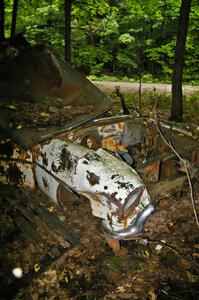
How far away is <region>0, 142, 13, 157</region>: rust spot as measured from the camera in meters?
3.80

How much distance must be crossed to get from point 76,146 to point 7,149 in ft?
3.56

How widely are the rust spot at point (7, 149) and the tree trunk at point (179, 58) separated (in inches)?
179

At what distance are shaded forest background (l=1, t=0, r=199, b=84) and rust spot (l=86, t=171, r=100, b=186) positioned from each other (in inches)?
243

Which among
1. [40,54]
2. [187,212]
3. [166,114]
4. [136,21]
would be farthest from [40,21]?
[187,212]

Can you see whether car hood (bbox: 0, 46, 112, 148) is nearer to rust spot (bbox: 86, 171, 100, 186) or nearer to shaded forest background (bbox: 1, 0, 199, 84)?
rust spot (bbox: 86, 171, 100, 186)

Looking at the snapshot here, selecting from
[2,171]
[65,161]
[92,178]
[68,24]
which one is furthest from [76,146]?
[68,24]

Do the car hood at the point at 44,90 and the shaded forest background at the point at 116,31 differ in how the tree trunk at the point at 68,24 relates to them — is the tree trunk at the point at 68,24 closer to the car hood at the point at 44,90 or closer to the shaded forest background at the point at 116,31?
the shaded forest background at the point at 116,31

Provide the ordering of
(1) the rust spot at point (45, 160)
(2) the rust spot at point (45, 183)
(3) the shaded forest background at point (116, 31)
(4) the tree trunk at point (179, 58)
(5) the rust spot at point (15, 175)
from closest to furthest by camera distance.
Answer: (1) the rust spot at point (45, 160), (2) the rust spot at point (45, 183), (5) the rust spot at point (15, 175), (4) the tree trunk at point (179, 58), (3) the shaded forest background at point (116, 31)

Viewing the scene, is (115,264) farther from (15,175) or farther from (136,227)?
(15,175)

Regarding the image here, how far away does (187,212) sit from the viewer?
14.0 ft

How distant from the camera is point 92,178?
9.73ft

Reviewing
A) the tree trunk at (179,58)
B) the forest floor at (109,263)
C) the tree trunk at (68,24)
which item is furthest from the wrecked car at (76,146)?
the tree trunk at (68,24)

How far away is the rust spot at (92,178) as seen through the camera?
9.64 feet

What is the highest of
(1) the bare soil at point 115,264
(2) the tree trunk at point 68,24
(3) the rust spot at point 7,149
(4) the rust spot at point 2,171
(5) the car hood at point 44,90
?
(2) the tree trunk at point 68,24
